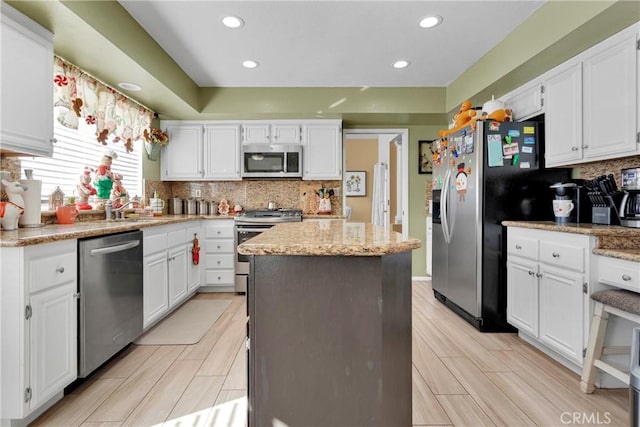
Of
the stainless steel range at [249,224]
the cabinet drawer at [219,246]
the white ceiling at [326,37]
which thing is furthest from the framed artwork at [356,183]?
the cabinet drawer at [219,246]

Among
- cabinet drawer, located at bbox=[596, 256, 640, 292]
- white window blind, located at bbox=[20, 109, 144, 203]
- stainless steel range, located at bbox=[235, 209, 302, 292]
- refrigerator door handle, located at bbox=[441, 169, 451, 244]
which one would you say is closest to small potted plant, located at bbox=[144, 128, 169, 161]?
→ white window blind, located at bbox=[20, 109, 144, 203]

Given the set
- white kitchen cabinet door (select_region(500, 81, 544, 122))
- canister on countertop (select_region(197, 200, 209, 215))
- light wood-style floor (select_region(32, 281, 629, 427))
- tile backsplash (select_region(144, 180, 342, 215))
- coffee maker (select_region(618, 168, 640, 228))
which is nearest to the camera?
light wood-style floor (select_region(32, 281, 629, 427))

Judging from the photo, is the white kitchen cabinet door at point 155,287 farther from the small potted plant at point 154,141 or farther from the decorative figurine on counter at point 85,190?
the small potted plant at point 154,141

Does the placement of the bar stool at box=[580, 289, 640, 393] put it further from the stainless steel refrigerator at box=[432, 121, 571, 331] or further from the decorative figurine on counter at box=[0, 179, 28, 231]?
the decorative figurine on counter at box=[0, 179, 28, 231]

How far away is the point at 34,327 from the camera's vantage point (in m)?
1.55

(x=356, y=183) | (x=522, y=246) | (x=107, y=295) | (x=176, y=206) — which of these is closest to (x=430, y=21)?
(x=522, y=246)

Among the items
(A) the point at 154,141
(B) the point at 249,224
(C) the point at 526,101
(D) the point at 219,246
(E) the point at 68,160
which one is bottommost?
(D) the point at 219,246

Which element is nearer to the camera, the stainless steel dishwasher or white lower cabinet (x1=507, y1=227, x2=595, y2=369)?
the stainless steel dishwasher

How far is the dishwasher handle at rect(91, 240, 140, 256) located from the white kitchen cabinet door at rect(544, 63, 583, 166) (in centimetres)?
325

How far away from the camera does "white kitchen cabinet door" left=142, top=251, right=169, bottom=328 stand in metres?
2.63

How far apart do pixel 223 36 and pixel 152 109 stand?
A: 1641mm

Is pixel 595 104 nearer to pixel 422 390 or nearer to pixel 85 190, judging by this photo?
pixel 422 390

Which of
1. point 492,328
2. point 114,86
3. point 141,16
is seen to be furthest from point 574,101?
point 114,86

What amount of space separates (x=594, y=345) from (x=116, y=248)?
9.63 feet
